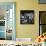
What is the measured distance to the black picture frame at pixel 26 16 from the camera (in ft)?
→ 17.4

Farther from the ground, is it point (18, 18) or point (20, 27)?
point (18, 18)

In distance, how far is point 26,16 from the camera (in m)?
5.34

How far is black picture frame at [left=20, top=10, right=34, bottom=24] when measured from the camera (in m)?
5.32

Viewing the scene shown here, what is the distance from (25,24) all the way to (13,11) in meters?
0.67

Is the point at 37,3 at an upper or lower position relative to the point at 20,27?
upper

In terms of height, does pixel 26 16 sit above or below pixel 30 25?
above

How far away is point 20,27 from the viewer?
5320 mm

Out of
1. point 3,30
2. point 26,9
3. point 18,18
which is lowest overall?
point 3,30

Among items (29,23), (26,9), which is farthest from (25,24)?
(26,9)

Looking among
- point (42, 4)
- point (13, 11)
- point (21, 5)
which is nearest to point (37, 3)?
point (42, 4)

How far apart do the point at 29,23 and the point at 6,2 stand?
1.16 meters

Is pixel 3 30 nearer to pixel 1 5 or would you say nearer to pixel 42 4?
pixel 1 5

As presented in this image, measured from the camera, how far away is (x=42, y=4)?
5254mm

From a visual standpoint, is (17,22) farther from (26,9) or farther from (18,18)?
(26,9)
